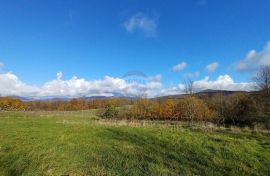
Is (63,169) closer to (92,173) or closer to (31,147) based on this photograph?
(92,173)

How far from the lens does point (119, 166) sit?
9789 millimetres

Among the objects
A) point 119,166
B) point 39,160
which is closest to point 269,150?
point 119,166

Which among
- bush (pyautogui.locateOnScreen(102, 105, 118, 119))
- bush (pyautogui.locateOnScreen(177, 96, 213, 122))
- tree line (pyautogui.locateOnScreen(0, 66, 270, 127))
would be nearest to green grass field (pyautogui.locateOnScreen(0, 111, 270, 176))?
tree line (pyautogui.locateOnScreen(0, 66, 270, 127))

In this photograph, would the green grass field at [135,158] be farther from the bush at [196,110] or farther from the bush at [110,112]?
the bush at [110,112]

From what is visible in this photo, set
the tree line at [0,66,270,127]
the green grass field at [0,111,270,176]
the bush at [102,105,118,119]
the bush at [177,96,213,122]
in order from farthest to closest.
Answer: the bush at [102,105,118,119], the bush at [177,96,213,122], the tree line at [0,66,270,127], the green grass field at [0,111,270,176]

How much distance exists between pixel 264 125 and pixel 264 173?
3814cm

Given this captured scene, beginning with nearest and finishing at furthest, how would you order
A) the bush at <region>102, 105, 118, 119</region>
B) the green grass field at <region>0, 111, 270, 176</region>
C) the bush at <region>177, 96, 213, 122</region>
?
1. the green grass field at <region>0, 111, 270, 176</region>
2. the bush at <region>177, 96, 213, 122</region>
3. the bush at <region>102, 105, 118, 119</region>

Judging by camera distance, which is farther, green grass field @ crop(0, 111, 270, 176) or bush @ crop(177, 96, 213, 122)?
bush @ crop(177, 96, 213, 122)

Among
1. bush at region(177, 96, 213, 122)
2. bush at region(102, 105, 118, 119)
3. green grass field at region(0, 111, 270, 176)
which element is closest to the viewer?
green grass field at region(0, 111, 270, 176)

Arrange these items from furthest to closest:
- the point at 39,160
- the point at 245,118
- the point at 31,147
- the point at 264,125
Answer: the point at 245,118 < the point at 264,125 < the point at 31,147 < the point at 39,160

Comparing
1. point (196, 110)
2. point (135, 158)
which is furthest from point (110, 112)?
point (135, 158)

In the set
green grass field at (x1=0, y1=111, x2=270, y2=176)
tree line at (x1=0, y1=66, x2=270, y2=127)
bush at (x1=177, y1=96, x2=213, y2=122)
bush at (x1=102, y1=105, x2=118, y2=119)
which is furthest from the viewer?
bush at (x1=102, y1=105, x2=118, y2=119)

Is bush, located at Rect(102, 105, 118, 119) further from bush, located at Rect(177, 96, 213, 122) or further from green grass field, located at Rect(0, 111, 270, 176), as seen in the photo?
green grass field, located at Rect(0, 111, 270, 176)

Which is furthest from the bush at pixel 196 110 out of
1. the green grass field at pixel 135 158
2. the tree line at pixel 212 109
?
the green grass field at pixel 135 158
